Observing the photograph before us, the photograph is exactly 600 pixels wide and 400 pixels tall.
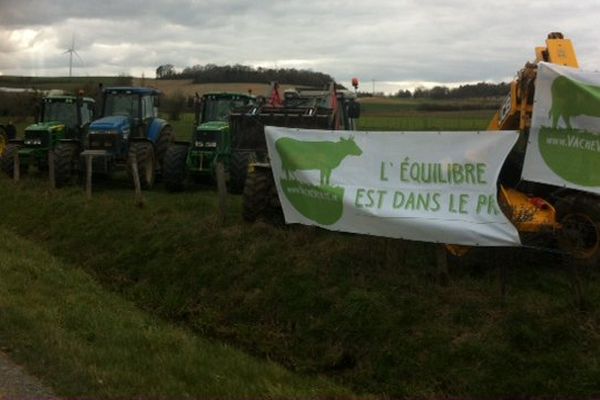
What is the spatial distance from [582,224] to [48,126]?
16.4 meters

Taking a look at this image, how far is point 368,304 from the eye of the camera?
24.5ft

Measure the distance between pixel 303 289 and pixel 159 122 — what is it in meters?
12.1

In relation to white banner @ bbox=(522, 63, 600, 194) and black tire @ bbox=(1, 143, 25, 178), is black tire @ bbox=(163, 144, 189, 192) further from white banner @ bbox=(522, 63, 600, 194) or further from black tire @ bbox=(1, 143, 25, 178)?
white banner @ bbox=(522, 63, 600, 194)

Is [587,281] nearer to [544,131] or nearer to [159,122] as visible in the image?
[544,131]

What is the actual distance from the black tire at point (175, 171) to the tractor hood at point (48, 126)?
207 inches

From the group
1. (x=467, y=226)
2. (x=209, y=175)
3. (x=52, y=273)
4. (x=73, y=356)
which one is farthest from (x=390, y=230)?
(x=209, y=175)

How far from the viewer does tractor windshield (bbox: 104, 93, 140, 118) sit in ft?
61.4

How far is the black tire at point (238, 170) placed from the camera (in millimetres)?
14141

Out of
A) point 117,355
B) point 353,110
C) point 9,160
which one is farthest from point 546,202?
point 9,160

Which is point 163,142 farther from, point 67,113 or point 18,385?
point 18,385

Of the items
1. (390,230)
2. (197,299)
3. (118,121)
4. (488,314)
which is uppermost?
(118,121)

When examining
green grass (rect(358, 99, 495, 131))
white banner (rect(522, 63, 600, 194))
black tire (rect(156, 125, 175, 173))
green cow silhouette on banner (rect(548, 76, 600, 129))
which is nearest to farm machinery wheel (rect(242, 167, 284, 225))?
white banner (rect(522, 63, 600, 194))

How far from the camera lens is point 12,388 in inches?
205

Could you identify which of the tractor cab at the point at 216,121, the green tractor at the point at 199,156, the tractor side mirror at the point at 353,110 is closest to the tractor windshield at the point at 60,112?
the tractor cab at the point at 216,121
